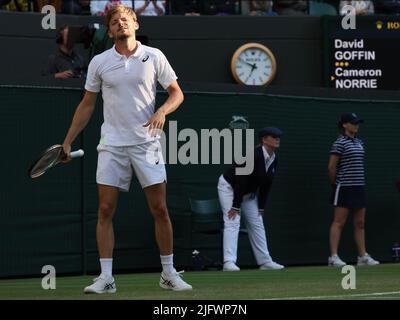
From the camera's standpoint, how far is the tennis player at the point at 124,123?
9469mm

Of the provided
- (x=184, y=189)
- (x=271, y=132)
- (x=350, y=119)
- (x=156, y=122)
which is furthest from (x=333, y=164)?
(x=156, y=122)

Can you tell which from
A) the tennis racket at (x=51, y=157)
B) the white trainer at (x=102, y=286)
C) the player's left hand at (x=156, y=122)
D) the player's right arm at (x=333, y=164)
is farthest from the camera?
the player's right arm at (x=333, y=164)

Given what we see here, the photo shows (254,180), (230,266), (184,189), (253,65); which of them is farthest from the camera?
(253,65)

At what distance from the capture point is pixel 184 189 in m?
15.4

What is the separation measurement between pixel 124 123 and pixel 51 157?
735 millimetres

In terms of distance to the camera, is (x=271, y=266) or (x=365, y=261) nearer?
(x=271, y=266)

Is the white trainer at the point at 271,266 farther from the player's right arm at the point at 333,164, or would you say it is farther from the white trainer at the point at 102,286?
the white trainer at the point at 102,286

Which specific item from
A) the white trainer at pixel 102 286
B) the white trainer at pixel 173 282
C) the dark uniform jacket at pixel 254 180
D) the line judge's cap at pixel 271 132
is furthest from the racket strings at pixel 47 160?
the line judge's cap at pixel 271 132

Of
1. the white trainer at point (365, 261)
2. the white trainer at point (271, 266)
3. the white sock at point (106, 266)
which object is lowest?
the white trainer at point (365, 261)

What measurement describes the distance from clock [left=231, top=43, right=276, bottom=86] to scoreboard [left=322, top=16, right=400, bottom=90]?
917 mm

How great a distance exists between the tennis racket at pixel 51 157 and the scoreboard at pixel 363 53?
925 centimetres

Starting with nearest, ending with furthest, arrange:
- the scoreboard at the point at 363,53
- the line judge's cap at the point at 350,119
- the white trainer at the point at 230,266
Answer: the white trainer at the point at 230,266 → the line judge's cap at the point at 350,119 → the scoreboard at the point at 363,53

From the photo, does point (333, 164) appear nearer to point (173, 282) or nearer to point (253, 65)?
point (253, 65)

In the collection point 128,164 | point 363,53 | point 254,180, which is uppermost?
point 363,53
